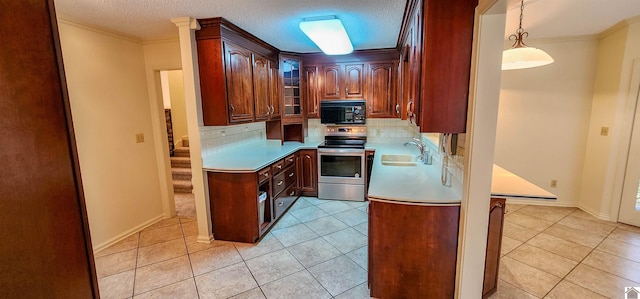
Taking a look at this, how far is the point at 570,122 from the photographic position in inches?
147

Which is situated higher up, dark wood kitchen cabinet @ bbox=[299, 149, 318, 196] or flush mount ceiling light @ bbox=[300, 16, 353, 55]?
flush mount ceiling light @ bbox=[300, 16, 353, 55]

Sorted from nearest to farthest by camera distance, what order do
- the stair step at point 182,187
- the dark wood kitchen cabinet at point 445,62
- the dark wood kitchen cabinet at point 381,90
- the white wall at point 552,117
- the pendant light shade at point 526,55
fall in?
1. the dark wood kitchen cabinet at point 445,62
2. the pendant light shade at point 526,55
3. the white wall at point 552,117
4. the dark wood kitchen cabinet at point 381,90
5. the stair step at point 182,187

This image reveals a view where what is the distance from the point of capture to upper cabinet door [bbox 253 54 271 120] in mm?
3439

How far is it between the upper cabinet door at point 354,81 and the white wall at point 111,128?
2.80 meters

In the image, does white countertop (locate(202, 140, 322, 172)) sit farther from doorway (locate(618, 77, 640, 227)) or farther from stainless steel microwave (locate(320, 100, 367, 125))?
doorway (locate(618, 77, 640, 227))

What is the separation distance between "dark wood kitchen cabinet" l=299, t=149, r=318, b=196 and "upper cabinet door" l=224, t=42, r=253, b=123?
3.90 feet

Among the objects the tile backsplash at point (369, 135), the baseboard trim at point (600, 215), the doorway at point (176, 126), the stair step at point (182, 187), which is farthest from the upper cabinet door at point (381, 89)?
the doorway at point (176, 126)

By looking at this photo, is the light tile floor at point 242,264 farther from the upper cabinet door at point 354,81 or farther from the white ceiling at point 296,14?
the white ceiling at point 296,14

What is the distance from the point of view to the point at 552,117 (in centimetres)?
379

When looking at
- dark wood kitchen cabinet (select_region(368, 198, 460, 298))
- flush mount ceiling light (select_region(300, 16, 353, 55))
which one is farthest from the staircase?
dark wood kitchen cabinet (select_region(368, 198, 460, 298))

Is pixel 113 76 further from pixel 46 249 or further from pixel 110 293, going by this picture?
pixel 46 249

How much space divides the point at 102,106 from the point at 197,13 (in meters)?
1.49

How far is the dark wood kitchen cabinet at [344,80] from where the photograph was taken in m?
4.25

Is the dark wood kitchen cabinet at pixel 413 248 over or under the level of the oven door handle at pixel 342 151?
under
